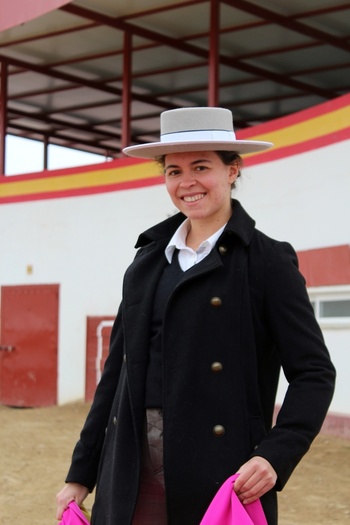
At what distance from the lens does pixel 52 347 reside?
37.4ft

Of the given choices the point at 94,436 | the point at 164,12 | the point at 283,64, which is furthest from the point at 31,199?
the point at 94,436

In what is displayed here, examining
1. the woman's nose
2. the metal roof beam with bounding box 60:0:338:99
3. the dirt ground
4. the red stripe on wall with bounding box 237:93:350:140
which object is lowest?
the dirt ground

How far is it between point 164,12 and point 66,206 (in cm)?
238

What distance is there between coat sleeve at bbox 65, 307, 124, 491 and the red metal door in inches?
348

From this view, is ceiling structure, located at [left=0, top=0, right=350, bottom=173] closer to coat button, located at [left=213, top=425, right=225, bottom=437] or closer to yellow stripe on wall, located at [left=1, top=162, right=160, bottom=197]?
yellow stripe on wall, located at [left=1, top=162, right=160, bottom=197]

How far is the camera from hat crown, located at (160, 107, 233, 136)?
2.45m

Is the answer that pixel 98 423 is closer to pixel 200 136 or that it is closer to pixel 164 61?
pixel 200 136

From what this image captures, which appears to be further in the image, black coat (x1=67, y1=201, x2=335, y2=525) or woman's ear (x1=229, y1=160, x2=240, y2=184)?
woman's ear (x1=229, y1=160, x2=240, y2=184)

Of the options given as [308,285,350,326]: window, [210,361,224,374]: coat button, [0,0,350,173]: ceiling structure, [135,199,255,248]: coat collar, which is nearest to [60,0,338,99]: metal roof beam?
[0,0,350,173]: ceiling structure

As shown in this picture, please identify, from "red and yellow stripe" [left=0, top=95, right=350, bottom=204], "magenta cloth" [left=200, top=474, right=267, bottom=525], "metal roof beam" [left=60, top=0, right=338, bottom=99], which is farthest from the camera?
"metal roof beam" [left=60, top=0, right=338, bottom=99]

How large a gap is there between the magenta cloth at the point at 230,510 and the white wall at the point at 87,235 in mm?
6388

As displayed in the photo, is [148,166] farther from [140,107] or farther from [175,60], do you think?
[140,107]

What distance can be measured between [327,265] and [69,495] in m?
5.71

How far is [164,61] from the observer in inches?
529
